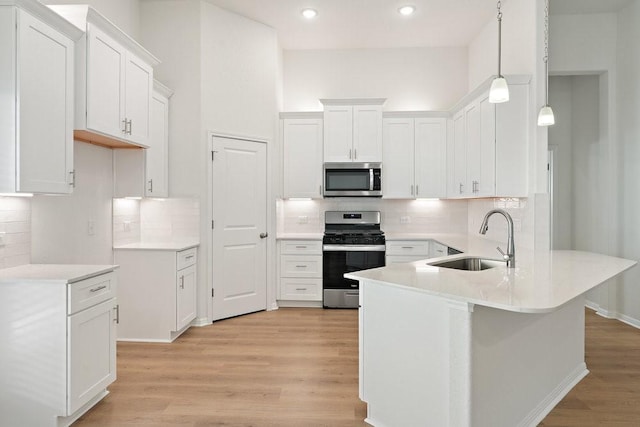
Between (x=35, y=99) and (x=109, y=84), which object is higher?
(x=109, y=84)

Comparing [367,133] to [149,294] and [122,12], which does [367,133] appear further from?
[149,294]

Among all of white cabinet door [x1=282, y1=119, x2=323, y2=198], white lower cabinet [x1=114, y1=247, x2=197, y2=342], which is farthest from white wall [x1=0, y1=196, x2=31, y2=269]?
white cabinet door [x1=282, y1=119, x2=323, y2=198]

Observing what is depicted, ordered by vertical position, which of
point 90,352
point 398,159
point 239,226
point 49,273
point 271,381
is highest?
point 398,159

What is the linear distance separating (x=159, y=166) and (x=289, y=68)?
2.56 metres

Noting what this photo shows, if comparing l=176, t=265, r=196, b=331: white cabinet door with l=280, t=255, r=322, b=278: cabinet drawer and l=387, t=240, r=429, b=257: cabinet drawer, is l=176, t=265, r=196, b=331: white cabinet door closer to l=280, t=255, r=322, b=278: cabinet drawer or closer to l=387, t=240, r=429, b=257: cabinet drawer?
l=280, t=255, r=322, b=278: cabinet drawer

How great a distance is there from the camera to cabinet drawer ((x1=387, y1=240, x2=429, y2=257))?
16.5 feet

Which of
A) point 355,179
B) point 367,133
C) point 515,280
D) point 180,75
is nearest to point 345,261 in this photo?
point 355,179

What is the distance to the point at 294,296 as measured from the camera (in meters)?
5.12

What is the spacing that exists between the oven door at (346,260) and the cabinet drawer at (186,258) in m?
1.61

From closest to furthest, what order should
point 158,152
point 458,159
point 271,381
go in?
point 271,381, point 158,152, point 458,159

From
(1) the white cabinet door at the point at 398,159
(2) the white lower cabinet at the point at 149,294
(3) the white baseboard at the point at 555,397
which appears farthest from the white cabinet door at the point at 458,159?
(2) the white lower cabinet at the point at 149,294

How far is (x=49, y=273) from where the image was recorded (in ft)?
8.05

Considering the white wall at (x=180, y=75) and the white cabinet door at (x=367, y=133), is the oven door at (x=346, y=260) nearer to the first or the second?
the white cabinet door at (x=367, y=133)

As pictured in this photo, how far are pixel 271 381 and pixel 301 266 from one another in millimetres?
2236
